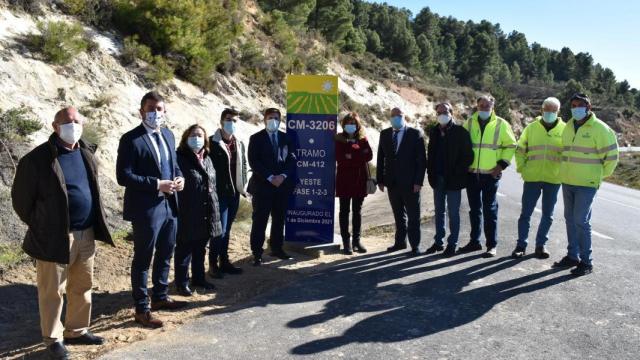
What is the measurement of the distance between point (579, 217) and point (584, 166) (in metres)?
0.66

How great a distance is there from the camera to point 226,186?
6.59 m

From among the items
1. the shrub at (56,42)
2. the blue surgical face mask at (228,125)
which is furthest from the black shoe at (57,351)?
the shrub at (56,42)

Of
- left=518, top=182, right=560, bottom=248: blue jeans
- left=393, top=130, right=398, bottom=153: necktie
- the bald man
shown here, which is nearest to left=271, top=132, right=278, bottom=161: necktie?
left=393, top=130, right=398, bottom=153: necktie

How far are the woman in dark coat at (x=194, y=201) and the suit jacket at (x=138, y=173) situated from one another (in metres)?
0.67

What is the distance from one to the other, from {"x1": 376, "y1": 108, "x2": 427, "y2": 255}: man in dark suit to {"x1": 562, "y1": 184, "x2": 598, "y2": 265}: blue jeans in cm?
201

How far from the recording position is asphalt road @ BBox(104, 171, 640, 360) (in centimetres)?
→ 474

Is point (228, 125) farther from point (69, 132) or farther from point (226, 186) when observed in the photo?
point (69, 132)

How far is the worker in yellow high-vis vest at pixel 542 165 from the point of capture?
7.60 meters

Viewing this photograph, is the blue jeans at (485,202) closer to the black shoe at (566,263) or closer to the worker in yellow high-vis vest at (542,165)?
the worker in yellow high-vis vest at (542,165)

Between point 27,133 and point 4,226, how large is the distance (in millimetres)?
2362

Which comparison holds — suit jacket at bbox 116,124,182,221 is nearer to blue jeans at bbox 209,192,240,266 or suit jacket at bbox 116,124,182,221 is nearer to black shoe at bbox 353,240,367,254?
blue jeans at bbox 209,192,240,266

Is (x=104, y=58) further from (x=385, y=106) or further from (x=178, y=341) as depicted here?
(x=385, y=106)

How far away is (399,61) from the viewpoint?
6494cm

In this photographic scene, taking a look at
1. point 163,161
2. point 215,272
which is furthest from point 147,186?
point 215,272
